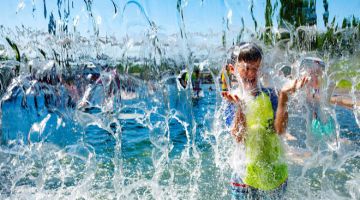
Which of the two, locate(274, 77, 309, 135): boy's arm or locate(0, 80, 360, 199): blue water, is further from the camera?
locate(0, 80, 360, 199): blue water

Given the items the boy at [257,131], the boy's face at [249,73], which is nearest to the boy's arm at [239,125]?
the boy at [257,131]

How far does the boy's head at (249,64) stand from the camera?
2270mm

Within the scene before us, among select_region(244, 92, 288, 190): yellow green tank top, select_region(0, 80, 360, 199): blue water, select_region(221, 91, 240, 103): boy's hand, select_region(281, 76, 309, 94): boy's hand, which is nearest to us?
select_region(281, 76, 309, 94): boy's hand

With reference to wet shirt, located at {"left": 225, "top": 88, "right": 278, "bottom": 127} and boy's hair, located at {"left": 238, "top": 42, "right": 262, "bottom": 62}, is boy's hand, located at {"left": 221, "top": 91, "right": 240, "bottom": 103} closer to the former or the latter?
wet shirt, located at {"left": 225, "top": 88, "right": 278, "bottom": 127}

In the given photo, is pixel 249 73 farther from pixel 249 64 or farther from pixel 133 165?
pixel 133 165

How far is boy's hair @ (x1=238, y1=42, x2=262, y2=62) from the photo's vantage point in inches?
89.2

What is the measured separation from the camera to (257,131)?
226cm

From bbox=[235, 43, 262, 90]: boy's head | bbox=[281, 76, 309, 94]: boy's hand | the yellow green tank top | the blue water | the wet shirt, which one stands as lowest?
the blue water

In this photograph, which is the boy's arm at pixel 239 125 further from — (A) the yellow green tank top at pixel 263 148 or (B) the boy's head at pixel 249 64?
(B) the boy's head at pixel 249 64

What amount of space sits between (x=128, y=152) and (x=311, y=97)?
12.6ft

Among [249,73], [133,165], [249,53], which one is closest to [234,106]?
[249,73]

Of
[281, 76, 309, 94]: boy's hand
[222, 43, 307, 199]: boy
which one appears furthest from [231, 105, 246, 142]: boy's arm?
[281, 76, 309, 94]: boy's hand

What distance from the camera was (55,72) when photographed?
10.5m

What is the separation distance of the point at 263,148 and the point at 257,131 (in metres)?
0.12
